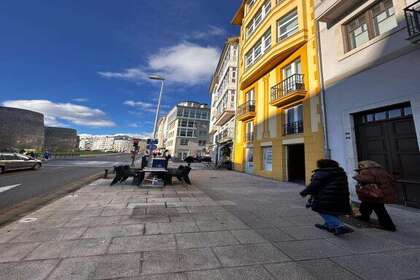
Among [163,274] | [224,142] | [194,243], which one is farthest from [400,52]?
[224,142]

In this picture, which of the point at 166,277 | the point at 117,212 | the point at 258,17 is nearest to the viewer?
the point at 166,277

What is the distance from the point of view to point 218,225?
438 centimetres

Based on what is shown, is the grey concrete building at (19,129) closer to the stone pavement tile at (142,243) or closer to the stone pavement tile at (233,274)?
the stone pavement tile at (142,243)

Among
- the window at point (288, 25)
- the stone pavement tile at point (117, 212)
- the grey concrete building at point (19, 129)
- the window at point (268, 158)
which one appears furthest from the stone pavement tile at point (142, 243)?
the grey concrete building at point (19, 129)

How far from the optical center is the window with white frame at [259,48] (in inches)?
584

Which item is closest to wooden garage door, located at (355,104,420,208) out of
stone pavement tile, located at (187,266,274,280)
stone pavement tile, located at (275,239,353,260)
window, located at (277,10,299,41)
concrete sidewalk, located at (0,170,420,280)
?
concrete sidewalk, located at (0,170,420,280)

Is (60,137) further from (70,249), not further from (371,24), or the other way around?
(371,24)

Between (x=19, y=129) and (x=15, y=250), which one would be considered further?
(x=19, y=129)

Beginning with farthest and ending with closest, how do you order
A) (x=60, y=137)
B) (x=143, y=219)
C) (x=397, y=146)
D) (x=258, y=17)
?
(x=60, y=137)
(x=258, y=17)
(x=397, y=146)
(x=143, y=219)

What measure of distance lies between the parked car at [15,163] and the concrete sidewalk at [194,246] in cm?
1264

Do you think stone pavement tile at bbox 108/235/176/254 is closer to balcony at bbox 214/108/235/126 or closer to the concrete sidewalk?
the concrete sidewalk

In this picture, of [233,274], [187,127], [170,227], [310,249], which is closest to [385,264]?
[310,249]

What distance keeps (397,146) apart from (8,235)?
10.7m

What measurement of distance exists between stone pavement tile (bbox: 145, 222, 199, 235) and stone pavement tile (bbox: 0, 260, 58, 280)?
5.03 ft
